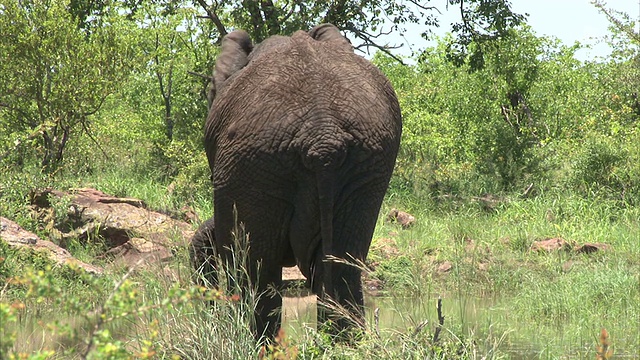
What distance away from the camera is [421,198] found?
1383 centimetres

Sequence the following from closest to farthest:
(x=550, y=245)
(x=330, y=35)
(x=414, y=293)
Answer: (x=330, y=35), (x=414, y=293), (x=550, y=245)

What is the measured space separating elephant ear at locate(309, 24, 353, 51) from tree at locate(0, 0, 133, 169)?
25.4 ft

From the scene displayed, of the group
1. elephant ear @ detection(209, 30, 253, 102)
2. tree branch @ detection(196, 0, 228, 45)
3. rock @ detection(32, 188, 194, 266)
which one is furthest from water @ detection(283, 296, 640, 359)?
tree branch @ detection(196, 0, 228, 45)

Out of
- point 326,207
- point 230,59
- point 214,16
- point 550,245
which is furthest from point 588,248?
point 214,16

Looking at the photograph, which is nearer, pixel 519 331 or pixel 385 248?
pixel 519 331

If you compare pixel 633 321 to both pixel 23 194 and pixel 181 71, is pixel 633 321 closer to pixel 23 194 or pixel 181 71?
pixel 23 194

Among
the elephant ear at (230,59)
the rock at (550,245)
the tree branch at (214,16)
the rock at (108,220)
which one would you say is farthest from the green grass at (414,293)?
the tree branch at (214,16)

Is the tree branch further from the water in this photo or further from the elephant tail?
the elephant tail

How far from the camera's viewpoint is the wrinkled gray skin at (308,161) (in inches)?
166

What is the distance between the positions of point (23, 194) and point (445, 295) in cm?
481

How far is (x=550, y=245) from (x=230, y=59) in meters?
5.98

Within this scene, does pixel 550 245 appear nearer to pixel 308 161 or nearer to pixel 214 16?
pixel 214 16

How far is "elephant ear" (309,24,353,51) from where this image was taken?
16.4 feet

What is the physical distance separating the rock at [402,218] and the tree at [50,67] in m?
4.27
